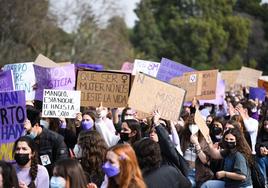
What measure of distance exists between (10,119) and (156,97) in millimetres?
2220

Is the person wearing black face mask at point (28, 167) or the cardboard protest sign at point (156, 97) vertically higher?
the cardboard protest sign at point (156, 97)

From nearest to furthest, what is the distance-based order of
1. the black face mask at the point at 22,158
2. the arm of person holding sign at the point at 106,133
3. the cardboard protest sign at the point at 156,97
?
the black face mask at the point at 22,158 → the arm of person holding sign at the point at 106,133 → the cardboard protest sign at the point at 156,97

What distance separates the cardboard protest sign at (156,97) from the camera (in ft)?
33.7

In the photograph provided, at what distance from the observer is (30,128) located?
8.85m

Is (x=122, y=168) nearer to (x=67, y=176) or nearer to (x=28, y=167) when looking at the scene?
(x=67, y=176)

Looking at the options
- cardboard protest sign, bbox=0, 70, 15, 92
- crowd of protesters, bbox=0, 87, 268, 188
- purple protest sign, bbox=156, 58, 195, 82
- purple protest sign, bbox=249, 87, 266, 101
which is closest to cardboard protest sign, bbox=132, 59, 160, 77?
purple protest sign, bbox=156, 58, 195, 82

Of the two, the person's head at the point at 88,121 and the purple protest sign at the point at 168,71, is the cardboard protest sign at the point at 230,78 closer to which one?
the purple protest sign at the point at 168,71

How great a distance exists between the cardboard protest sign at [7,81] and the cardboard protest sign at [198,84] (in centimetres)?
395

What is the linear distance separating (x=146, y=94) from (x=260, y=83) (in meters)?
9.74

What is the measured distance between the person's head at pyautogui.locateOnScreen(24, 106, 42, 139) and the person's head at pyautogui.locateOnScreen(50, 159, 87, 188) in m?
2.72

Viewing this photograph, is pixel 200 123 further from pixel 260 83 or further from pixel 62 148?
pixel 260 83

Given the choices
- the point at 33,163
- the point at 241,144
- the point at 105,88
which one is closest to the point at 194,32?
the point at 105,88

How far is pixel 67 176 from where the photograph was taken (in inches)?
238

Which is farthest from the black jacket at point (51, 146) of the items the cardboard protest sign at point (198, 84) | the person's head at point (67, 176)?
the cardboard protest sign at point (198, 84)
